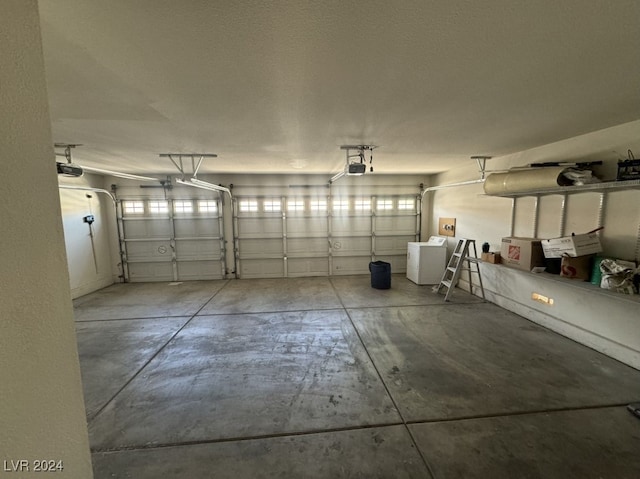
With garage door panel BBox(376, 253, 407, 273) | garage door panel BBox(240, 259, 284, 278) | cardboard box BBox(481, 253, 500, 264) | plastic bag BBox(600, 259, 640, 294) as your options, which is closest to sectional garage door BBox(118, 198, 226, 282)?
garage door panel BBox(240, 259, 284, 278)

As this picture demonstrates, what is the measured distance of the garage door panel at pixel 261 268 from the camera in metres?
6.62

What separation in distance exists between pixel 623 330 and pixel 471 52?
11.0ft

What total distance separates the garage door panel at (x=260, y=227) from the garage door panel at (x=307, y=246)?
455 millimetres

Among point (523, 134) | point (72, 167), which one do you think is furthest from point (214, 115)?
point (523, 134)

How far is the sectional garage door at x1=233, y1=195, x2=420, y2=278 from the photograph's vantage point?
6.54 metres

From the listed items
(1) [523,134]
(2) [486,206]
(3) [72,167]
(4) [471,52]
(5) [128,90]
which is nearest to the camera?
(4) [471,52]

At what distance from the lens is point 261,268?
21.8 ft

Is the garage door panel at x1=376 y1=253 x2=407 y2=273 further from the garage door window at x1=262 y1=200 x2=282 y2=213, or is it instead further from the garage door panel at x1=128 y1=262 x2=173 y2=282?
the garage door panel at x1=128 y1=262 x2=173 y2=282

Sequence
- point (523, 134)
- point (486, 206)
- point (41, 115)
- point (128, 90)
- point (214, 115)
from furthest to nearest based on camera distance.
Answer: point (486, 206)
point (523, 134)
point (214, 115)
point (128, 90)
point (41, 115)

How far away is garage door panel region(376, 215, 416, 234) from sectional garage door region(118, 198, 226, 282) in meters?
3.92

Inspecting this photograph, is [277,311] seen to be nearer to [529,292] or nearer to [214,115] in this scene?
[214,115]

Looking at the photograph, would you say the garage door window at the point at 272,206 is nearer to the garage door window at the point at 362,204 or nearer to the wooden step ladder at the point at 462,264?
the garage door window at the point at 362,204

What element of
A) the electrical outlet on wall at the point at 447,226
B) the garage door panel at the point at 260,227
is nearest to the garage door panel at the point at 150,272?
the garage door panel at the point at 260,227

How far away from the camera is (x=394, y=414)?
Answer: 2.10 metres
